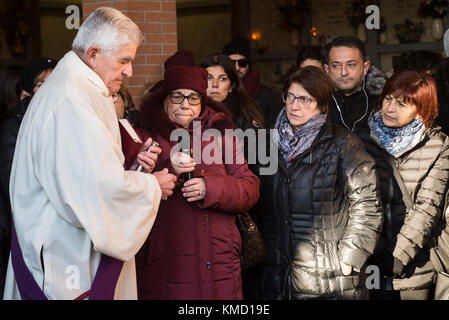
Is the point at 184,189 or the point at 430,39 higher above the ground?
the point at 430,39

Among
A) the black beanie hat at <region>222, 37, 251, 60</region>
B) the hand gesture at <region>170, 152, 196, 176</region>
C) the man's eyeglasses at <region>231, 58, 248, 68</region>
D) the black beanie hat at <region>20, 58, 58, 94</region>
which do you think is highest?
the black beanie hat at <region>222, 37, 251, 60</region>

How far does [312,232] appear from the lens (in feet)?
12.7

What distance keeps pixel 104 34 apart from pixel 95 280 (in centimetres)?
109

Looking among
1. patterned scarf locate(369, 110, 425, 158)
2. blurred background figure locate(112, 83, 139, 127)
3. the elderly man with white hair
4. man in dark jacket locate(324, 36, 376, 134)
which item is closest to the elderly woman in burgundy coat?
the elderly man with white hair

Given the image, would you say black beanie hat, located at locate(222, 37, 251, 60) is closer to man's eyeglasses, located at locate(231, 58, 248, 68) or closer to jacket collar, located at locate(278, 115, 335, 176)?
man's eyeglasses, located at locate(231, 58, 248, 68)

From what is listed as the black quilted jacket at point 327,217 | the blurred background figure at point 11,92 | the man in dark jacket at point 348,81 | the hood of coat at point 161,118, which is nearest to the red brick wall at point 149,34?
the blurred background figure at point 11,92

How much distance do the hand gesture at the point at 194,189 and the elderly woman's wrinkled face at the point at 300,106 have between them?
0.75 metres

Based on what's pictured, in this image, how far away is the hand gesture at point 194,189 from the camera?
368 cm

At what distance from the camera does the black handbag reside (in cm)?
405

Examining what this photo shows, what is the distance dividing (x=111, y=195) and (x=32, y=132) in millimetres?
441

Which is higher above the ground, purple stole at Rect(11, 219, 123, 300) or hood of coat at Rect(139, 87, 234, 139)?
hood of coat at Rect(139, 87, 234, 139)

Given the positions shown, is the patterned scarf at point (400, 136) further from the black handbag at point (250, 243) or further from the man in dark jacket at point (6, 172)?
the man in dark jacket at point (6, 172)

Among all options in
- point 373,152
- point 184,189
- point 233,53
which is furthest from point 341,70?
point 184,189

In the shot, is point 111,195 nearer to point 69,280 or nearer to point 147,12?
point 69,280
